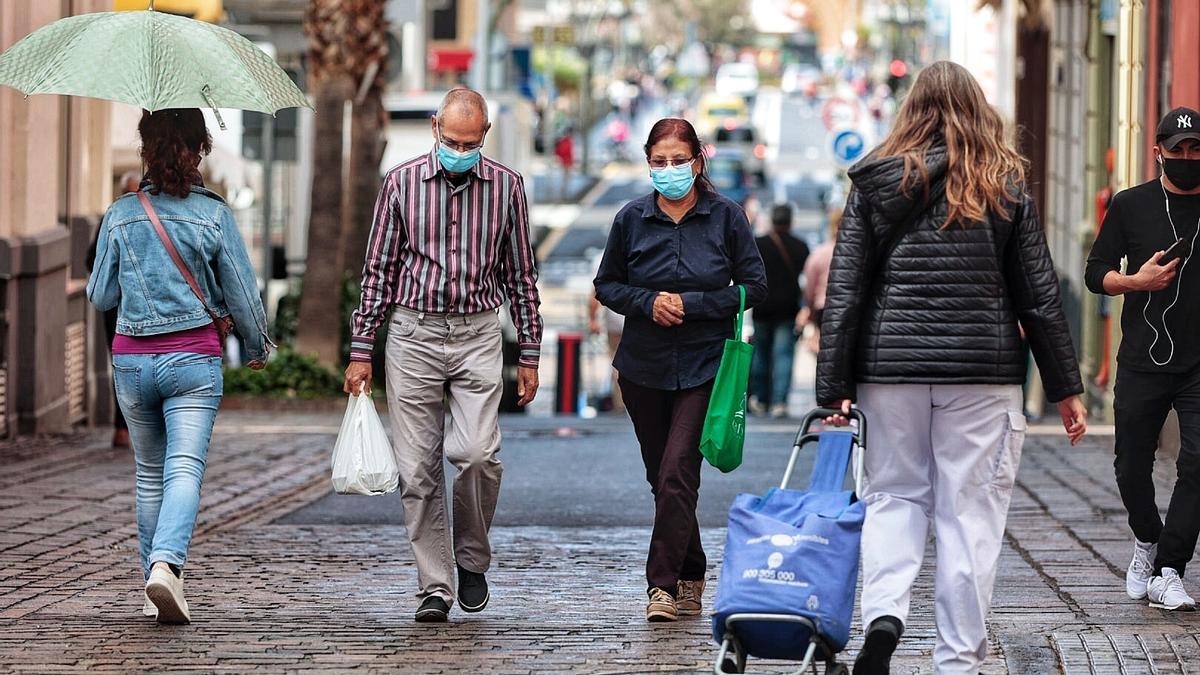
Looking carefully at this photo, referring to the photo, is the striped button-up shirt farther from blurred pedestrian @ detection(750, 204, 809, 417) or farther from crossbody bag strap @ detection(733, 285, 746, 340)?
blurred pedestrian @ detection(750, 204, 809, 417)

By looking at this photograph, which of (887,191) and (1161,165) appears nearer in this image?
(887,191)

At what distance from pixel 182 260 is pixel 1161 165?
134 inches

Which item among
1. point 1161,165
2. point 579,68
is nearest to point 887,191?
point 1161,165

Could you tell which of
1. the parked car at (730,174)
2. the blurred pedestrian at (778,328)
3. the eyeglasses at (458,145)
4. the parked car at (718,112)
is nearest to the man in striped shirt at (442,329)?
the eyeglasses at (458,145)

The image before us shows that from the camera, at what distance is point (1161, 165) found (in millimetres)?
7387

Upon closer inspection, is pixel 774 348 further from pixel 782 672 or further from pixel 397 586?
pixel 782 672

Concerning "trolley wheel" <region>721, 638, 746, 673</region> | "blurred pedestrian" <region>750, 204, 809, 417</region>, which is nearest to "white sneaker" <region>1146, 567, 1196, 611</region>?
"trolley wheel" <region>721, 638, 746, 673</region>

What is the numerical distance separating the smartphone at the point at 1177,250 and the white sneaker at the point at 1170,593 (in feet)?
3.54

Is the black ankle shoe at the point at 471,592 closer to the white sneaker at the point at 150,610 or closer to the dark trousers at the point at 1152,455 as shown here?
the white sneaker at the point at 150,610

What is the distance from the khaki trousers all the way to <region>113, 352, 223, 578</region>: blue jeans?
0.63 metres

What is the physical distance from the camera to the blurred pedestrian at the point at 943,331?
586cm

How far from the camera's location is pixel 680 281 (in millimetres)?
7164


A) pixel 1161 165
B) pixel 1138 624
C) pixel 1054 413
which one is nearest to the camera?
pixel 1138 624

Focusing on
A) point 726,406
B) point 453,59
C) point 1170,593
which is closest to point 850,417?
point 726,406
